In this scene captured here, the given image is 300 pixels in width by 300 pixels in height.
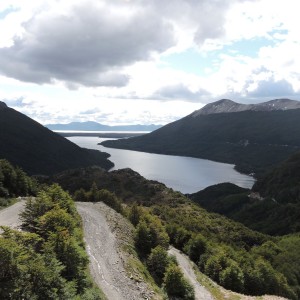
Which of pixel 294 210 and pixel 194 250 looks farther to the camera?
pixel 294 210

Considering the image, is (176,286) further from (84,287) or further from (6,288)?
(6,288)

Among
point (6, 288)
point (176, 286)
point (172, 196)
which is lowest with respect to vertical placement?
point (172, 196)

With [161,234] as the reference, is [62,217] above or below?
above

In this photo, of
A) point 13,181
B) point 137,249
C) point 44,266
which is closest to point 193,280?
point 137,249

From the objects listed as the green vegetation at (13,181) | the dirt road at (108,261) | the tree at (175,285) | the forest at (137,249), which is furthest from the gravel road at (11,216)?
the tree at (175,285)

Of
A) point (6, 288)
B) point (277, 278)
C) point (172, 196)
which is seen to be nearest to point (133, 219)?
point (277, 278)

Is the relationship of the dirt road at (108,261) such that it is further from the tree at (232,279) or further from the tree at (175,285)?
the tree at (232,279)

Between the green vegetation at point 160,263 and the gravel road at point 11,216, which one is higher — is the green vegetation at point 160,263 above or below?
below
